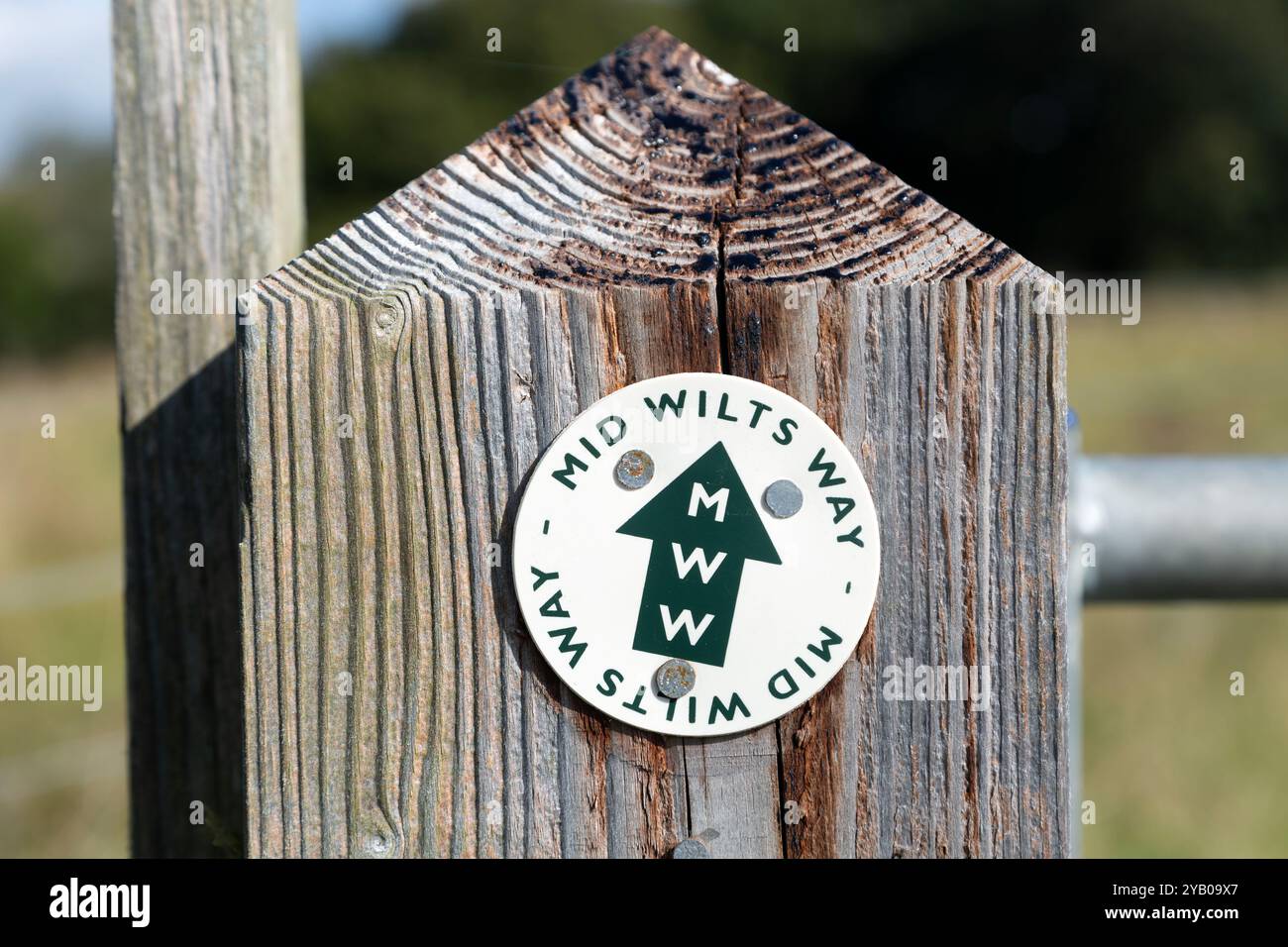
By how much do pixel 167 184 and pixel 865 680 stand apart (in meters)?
0.95

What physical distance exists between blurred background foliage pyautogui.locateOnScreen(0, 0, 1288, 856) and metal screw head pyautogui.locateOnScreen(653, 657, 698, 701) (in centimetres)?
117

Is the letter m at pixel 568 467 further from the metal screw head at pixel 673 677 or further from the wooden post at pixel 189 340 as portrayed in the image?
the wooden post at pixel 189 340

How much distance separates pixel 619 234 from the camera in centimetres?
91

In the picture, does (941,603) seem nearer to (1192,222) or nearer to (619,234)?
(619,234)

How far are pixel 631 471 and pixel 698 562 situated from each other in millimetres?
90

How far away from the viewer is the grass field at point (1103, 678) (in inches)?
165

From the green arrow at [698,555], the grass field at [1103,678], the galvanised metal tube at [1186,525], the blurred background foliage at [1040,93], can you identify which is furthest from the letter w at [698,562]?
the blurred background foliage at [1040,93]

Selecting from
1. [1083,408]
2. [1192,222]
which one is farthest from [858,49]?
[1083,408]

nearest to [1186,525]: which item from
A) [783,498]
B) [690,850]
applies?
[783,498]

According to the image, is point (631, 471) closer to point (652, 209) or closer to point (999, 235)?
point (652, 209)

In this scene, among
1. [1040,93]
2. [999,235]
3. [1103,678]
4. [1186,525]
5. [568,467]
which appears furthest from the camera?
[1040,93]

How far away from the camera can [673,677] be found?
89cm

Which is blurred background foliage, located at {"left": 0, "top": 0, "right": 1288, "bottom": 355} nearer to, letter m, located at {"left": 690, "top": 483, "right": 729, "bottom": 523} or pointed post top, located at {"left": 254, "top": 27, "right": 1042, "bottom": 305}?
pointed post top, located at {"left": 254, "top": 27, "right": 1042, "bottom": 305}

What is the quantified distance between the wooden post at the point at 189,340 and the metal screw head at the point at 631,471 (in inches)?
23.6
